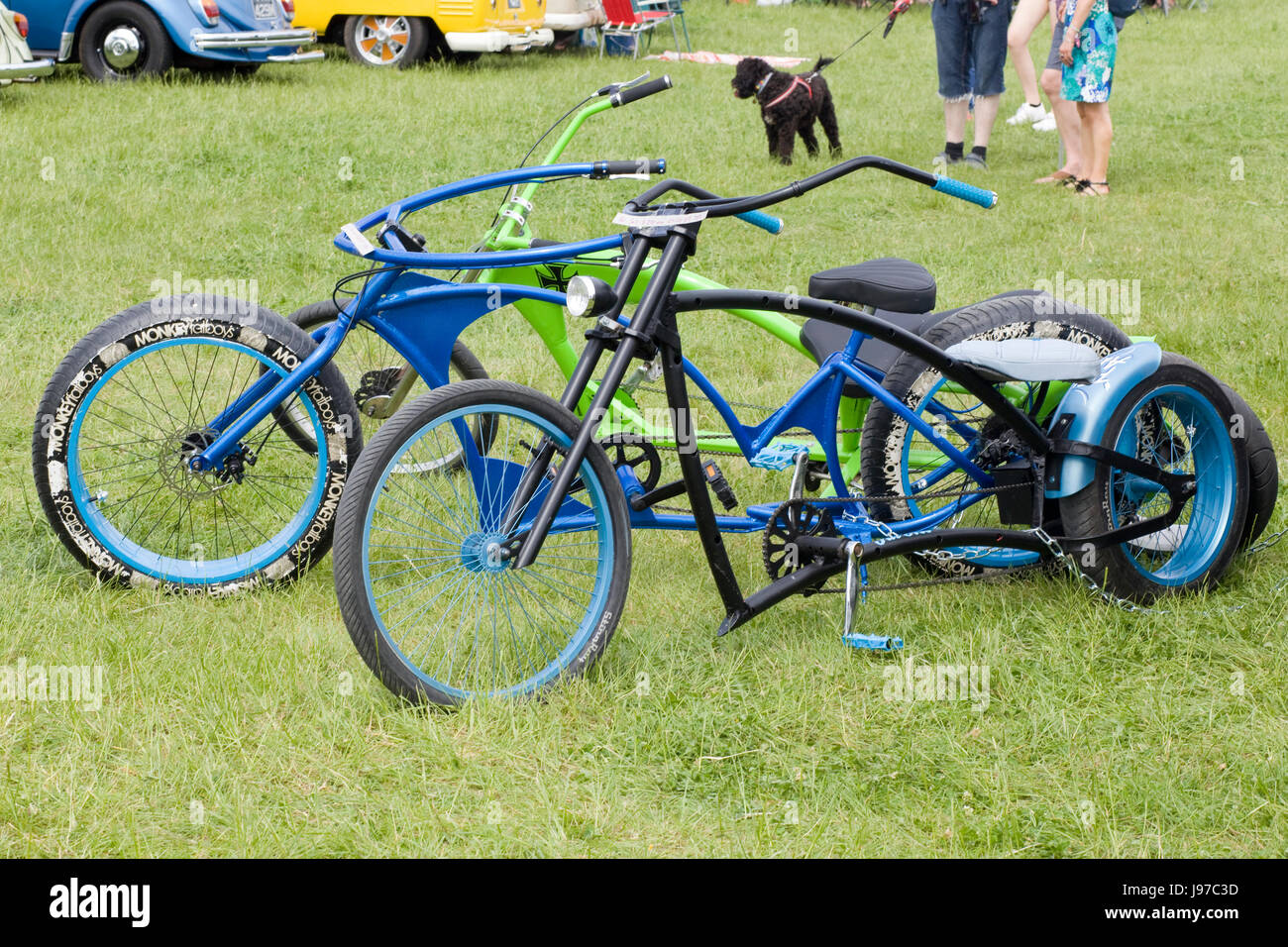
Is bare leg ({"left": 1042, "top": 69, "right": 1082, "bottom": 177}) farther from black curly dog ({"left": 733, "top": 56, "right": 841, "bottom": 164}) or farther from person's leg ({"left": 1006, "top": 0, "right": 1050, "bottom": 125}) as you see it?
black curly dog ({"left": 733, "top": 56, "right": 841, "bottom": 164})

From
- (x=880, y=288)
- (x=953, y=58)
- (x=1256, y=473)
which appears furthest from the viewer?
(x=953, y=58)

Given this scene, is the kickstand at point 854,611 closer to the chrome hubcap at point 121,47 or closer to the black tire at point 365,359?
the black tire at point 365,359

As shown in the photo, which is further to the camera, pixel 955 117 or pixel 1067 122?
pixel 955 117

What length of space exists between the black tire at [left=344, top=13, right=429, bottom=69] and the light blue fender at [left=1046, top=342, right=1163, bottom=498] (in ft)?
34.8

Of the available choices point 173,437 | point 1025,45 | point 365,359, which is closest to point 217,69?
point 1025,45

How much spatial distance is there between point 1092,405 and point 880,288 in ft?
2.22

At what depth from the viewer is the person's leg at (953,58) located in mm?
9609

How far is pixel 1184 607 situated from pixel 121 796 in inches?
114

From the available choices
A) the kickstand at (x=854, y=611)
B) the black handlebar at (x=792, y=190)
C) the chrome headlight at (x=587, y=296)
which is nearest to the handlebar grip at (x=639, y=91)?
the black handlebar at (x=792, y=190)

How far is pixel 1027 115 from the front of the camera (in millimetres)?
11922

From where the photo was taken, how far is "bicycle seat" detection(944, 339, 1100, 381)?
11.9 feet

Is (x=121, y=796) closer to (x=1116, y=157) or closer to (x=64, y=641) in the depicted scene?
(x=64, y=641)

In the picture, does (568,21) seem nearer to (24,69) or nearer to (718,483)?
(24,69)

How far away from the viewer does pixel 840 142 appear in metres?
10.9
